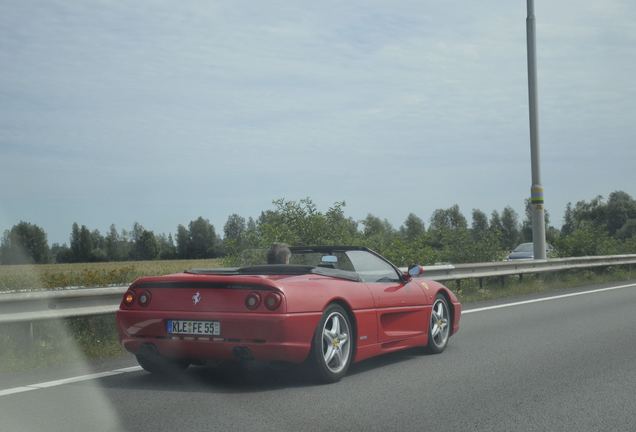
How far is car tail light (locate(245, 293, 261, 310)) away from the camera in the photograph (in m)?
6.79

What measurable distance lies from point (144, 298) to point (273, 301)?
3.84ft

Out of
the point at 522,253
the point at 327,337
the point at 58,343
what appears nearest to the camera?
the point at 327,337

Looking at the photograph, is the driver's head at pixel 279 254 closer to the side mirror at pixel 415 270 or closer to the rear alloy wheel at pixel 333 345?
the rear alloy wheel at pixel 333 345

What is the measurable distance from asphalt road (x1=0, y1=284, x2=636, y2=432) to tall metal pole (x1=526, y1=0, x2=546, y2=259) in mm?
11669

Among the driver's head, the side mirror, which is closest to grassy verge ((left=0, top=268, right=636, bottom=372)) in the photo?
the driver's head

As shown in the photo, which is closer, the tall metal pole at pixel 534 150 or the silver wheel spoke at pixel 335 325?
the silver wheel spoke at pixel 335 325

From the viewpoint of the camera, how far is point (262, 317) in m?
6.74

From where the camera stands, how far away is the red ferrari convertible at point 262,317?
6.78 metres

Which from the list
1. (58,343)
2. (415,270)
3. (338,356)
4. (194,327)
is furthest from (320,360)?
(58,343)

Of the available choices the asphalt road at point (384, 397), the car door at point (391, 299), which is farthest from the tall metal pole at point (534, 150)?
the car door at point (391, 299)

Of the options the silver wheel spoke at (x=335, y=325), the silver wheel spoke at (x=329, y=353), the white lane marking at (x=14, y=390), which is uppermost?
the silver wheel spoke at (x=335, y=325)

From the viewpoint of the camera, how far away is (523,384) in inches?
278

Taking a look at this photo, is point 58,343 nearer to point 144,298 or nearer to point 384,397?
point 144,298

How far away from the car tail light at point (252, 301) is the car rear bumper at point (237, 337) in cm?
7
